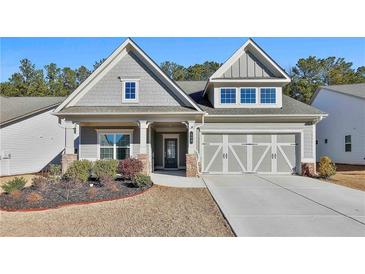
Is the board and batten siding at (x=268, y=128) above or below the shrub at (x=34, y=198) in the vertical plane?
above

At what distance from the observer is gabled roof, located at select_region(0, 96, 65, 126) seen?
1852 cm

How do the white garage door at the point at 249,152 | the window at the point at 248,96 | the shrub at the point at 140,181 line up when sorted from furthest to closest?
the window at the point at 248,96, the white garage door at the point at 249,152, the shrub at the point at 140,181

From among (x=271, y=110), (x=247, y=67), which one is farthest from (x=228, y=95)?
(x=271, y=110)

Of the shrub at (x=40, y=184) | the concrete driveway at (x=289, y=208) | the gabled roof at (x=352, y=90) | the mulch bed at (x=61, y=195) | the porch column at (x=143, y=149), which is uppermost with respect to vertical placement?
the gabled roof at (x=352, y=90)

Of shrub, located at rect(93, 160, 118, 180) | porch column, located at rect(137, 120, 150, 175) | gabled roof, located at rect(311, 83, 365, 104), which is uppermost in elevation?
gabled roof, located at rect(311, 83, 365, 104)

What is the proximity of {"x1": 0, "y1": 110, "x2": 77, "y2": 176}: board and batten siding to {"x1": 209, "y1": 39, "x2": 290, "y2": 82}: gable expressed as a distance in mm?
11169

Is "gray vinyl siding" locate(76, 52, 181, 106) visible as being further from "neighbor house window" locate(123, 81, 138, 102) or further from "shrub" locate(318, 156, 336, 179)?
"shrub" locate(318, 156, 336, 179)

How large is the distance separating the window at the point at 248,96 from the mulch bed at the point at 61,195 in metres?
8.59

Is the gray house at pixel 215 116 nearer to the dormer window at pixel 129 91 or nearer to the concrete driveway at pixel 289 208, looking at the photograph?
the dormer window at pixel 129 91

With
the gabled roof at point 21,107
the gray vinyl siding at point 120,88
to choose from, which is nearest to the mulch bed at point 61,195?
the gray vinyl siding at point 120,88

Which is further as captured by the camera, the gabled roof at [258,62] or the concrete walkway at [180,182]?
the gabled roof at [258,62]

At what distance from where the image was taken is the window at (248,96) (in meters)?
17.0

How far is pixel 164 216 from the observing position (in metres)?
7.68

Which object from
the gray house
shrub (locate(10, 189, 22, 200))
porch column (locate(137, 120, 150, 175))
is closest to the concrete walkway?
porch column (locate(137, 120, 150, 175))
